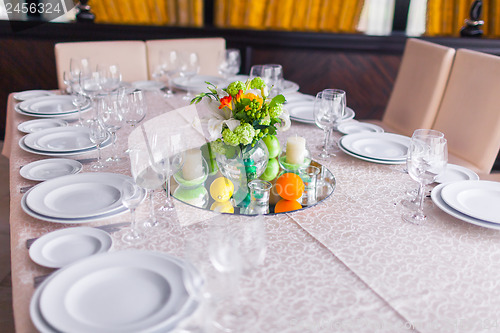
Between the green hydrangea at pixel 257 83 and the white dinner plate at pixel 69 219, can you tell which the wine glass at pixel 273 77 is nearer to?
the green hydrangea at pixel 257 83

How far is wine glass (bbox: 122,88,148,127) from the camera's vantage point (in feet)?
4.82

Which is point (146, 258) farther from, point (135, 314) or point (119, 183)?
point (119, 183)

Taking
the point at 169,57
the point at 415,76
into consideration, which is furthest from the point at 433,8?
the point at 169,57

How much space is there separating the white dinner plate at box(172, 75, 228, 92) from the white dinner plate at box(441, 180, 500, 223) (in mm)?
1365

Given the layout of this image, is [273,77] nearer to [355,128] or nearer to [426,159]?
[355,128]

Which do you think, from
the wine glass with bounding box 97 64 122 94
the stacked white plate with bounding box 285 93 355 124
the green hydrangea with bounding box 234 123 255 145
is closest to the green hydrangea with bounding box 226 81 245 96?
the green hydrangea with bounding box 234 123 255 145

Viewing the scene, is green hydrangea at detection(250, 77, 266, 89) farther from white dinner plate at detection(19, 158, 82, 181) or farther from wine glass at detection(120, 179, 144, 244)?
white dinner plate at detection(19, 158, 82, 181)

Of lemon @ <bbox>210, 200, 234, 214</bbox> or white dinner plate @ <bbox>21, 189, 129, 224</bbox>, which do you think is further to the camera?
lemon @ <bbox>210, 200, 234, 214</bbox>

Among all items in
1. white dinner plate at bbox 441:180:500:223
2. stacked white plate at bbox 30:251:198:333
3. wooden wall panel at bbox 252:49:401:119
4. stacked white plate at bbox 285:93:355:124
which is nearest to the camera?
stacked white plate at bbox 30:251:198:333

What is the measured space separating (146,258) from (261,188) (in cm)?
46

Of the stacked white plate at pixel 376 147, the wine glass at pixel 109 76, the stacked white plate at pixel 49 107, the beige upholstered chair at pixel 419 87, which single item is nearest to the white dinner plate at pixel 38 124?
the stacked white plate at pixel 49 107

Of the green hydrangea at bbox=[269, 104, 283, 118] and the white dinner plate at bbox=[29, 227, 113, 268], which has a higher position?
the green hydrangea at bbox=[269, 104, 283, 118]

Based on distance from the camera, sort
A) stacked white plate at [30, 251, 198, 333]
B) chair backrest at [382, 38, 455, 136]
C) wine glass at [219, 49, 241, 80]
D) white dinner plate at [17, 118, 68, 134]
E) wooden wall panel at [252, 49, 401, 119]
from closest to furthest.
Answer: stacked white plate at [30, 251, 198, 333]
white dinner plate at [17, 118, 68, 134]
chair backrest at [382, 38, 455, 136]
wine glass at [219, 49, 241, 80]
wooden wall panel at [252, 49, 401, 119]

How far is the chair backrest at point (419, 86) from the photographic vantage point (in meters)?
2.23
